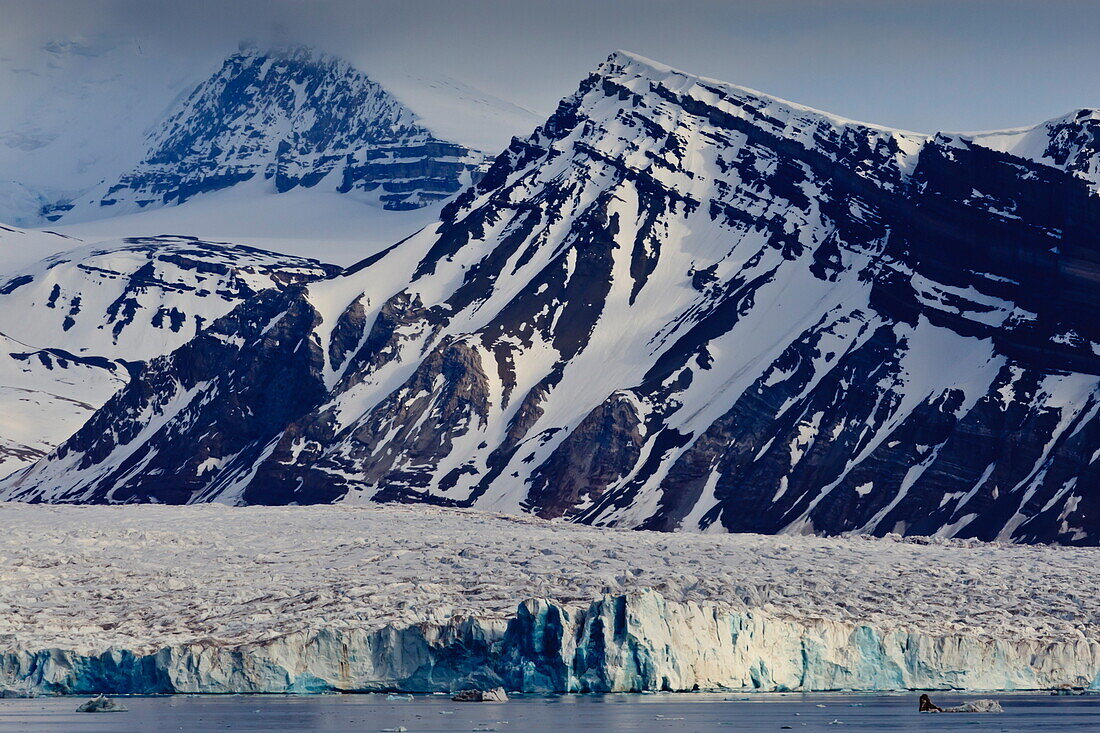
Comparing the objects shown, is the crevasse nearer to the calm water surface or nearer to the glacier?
the glacier

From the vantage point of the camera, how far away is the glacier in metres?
96.8

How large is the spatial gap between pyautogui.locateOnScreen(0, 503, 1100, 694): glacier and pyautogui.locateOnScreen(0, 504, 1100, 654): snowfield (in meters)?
0.23

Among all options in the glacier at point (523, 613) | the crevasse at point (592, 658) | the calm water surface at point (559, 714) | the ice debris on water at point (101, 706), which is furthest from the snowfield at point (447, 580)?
the calm water surface at point (559, 714)

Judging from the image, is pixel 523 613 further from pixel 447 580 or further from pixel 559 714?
pixel 447 580

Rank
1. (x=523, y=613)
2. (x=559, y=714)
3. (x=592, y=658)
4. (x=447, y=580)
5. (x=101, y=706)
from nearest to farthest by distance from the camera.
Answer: (x=559, y=714), (x=101, y=706), (x=523, y=613), (x=592, y=658), (x=447, y=580)

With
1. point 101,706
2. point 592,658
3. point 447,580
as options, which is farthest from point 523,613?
point 101,706

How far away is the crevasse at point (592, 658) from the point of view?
95250 mm

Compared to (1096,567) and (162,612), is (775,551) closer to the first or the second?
(1096,567)

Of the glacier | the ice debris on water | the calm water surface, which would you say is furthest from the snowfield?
the calm water surface

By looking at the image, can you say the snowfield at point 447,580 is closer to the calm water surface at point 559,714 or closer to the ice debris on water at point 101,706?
the ice debris on water at point 101,706

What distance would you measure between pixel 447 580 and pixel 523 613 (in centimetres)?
1871

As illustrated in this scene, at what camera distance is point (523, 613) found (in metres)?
94.6

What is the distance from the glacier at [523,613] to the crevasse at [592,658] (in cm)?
10

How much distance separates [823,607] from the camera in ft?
357
